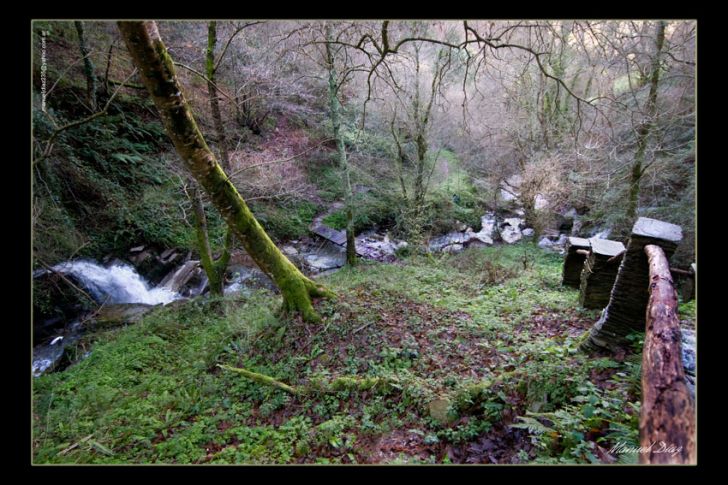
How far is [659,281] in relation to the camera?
2256 millimetres

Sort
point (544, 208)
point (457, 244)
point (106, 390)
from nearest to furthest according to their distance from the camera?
point (106, 390)
point (544, 208)
point (457, 244)

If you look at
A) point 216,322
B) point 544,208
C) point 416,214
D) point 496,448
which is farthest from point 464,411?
point 544,208

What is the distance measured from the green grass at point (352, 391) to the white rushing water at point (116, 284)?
1788 millimetres

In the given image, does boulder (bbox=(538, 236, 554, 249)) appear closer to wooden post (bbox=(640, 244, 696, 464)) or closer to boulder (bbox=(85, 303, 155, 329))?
wooden post (bbox=(640, 244, 696, 464))

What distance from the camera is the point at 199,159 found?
376 cm

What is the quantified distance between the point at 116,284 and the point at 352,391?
696 centimetres

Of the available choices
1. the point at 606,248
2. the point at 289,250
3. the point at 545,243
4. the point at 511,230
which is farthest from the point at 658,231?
the point at 511,230

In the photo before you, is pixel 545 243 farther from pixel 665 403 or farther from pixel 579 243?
pixel 665 403

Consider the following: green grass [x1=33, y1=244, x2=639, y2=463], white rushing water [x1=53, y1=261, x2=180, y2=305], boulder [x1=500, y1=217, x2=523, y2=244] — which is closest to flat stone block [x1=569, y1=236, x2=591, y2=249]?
green grass [x1=33, y1=244, x2=639, y2=463]

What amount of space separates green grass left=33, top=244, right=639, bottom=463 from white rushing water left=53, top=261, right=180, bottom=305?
179cm

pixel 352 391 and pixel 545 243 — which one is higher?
pixel 545 243

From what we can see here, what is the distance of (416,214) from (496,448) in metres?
10.0
